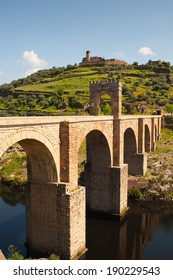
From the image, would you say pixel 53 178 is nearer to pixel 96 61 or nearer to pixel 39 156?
pixel 39 156

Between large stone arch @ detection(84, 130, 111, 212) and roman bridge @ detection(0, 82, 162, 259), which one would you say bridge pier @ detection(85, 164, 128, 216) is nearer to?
large stone arch @ detection(84, 130, 111, 212)

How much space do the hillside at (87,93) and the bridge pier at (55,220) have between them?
70.7ft

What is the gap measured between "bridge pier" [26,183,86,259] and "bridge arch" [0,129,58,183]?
17.7 inches

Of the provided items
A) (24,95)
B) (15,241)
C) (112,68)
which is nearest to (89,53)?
(112,68)

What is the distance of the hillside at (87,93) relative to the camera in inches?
1923

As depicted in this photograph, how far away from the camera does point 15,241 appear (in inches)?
725

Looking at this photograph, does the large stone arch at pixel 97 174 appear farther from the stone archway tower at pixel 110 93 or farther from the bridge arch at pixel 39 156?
the bridge arch at pixel 39 156

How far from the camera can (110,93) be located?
23641 mm

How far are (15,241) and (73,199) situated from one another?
251 inches

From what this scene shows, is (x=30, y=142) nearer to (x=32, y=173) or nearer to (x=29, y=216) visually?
(x=32, y=173)

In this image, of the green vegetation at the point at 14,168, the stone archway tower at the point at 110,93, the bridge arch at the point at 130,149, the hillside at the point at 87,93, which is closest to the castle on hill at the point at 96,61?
the hillside at the point at 87,93

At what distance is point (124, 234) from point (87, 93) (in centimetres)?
3928

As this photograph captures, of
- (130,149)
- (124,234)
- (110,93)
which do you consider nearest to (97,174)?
(124,234)

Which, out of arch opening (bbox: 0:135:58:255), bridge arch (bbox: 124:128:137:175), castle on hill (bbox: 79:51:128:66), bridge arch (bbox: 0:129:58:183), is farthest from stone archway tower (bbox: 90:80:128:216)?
castle on hill (bbox: 79:51:128:66)
